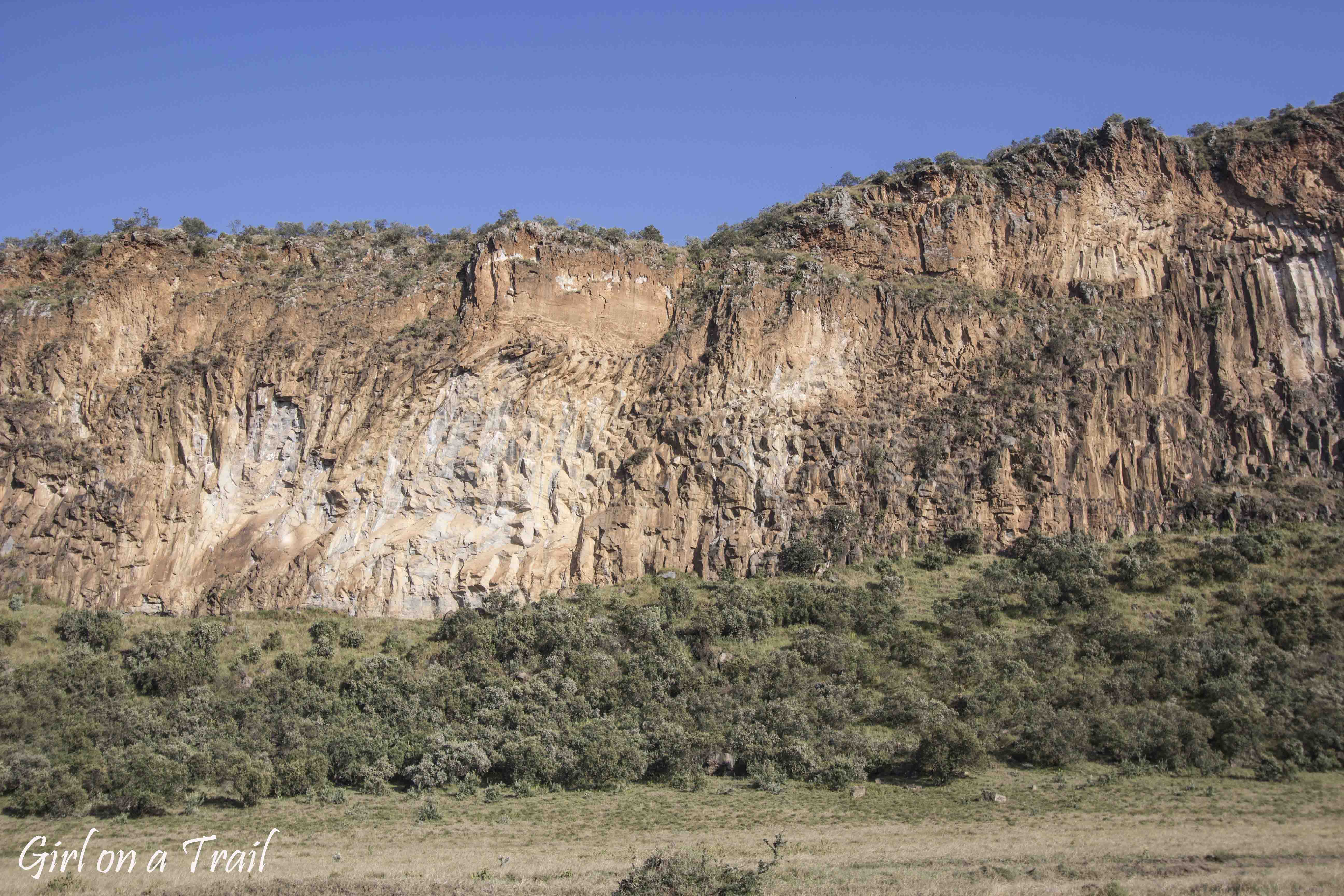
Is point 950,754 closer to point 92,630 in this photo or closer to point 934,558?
point 934,558

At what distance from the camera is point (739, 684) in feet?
112

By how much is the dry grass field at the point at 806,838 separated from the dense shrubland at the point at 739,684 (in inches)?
38.9

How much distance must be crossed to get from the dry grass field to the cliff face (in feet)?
39.2

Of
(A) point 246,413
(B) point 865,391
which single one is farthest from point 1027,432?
(A) point 246,413

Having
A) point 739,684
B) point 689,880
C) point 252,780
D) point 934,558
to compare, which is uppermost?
point 934,558

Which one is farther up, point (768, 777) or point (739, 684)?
point (739, 684)

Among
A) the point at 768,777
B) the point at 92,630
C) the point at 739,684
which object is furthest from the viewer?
the point at 92,630

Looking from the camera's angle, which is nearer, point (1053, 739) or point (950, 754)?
point (950, 754)

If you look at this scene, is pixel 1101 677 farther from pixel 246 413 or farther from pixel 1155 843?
pixel 246 413

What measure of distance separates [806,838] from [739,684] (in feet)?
32.3

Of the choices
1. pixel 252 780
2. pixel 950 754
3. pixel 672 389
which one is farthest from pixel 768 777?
pixel 672 389

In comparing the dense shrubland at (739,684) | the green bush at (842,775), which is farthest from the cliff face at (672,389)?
the green bush at (842,775)

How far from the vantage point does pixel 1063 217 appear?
155 ft

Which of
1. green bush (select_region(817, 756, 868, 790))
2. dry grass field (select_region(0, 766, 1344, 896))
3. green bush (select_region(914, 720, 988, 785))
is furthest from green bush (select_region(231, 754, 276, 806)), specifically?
green bush (select_region(914, 720, 988, 785))
